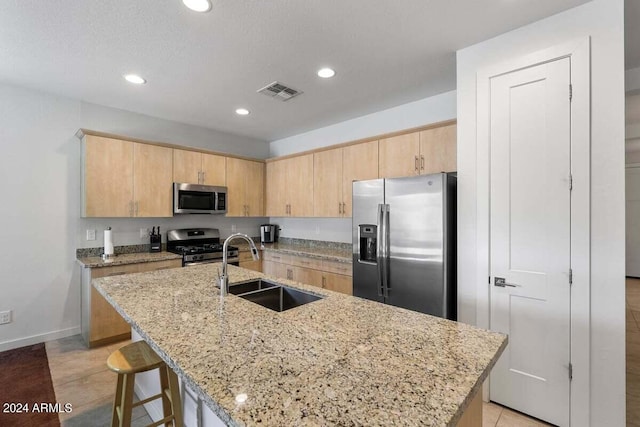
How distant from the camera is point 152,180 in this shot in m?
3.64

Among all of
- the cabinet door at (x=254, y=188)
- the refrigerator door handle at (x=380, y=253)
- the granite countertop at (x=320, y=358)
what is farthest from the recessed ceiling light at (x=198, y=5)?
the cabinet door at (x=254, y=188)

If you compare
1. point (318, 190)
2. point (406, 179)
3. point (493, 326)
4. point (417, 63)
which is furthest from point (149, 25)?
point (493, 326)

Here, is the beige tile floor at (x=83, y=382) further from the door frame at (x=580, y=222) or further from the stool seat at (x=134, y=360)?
the door frame at (x=580, y=222)

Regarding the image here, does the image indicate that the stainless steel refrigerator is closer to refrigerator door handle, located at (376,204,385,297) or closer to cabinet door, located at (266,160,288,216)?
refrigerator door handle, located at (376,204,385,297)

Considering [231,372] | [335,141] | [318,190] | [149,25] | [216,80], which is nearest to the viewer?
[231,372]

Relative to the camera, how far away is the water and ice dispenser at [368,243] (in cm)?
→ 281

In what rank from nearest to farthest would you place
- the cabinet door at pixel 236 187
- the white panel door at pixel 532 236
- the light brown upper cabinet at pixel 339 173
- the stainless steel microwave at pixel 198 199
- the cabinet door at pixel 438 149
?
the white panel door at pixel 532 236
the cabinet door at pixel 438 149
the light brown upper cabinet at pixel 339 173
the stainless steel microwave at pixel 198 199
the cabinet door at pixel 236 187

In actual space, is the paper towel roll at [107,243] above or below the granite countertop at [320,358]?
above

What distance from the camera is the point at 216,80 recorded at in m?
2.82

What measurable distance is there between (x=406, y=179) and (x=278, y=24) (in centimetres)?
153

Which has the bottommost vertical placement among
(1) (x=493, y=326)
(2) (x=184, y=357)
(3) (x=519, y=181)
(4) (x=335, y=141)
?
(1) (x=493, y=326)

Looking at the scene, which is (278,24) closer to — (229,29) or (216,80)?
(229,29)

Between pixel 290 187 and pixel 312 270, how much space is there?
133cm

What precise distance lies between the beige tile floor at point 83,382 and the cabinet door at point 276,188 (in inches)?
99.6
